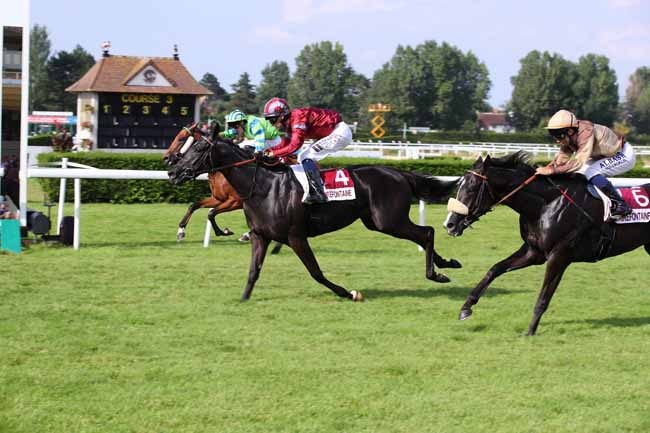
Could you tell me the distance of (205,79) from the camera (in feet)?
427

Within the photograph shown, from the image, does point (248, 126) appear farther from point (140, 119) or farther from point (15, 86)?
point (140, 119)

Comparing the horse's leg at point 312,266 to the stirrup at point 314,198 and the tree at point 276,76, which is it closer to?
the stirrup at point 314,198

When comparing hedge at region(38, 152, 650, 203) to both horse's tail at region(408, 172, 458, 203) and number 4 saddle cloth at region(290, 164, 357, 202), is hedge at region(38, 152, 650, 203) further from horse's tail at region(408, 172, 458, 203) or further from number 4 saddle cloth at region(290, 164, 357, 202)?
number 4 saddle cloth at region(290, 164, 357, 202)

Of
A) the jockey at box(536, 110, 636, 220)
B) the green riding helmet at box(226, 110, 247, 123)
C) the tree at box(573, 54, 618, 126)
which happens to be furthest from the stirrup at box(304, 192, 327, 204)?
the tree at box(573, 54, 618, 126)

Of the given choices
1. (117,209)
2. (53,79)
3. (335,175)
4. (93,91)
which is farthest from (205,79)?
(335,175)

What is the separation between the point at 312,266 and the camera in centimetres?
781

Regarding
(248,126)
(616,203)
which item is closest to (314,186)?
(248,126)

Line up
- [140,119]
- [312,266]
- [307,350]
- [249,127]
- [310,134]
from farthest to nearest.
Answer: [140,119]
[249,127]
[310,134]
[312,266]
[307,350]

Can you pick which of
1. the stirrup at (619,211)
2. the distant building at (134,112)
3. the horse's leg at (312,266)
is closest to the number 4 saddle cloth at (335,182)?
the horse's leg at (312,266)

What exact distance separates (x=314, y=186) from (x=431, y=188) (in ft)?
4.31

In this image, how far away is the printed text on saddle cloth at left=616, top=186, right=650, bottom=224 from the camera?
7.03m

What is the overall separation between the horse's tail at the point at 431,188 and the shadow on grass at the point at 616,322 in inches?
75.2

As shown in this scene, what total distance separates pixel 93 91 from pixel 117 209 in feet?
30.2

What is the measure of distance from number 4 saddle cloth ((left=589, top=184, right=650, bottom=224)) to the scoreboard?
18.6 meters
